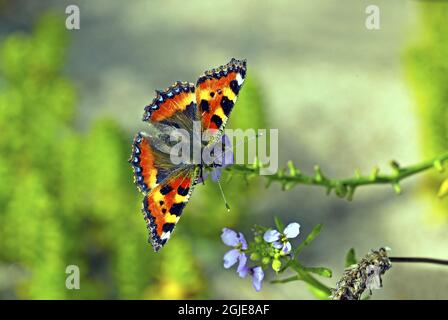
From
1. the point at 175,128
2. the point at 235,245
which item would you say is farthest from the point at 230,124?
the point at 235,245

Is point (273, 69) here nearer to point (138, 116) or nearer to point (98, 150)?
point (138, 116)

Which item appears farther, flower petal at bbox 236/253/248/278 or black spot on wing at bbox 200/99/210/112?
black spot on wing at bbox 200/99/210/112

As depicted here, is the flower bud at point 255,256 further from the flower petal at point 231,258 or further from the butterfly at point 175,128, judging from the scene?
the butterfly at point 175,128

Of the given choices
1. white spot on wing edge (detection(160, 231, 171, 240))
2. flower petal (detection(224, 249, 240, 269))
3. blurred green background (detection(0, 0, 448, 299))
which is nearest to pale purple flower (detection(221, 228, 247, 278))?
flower petal (detection(224, 249, 240, 269))

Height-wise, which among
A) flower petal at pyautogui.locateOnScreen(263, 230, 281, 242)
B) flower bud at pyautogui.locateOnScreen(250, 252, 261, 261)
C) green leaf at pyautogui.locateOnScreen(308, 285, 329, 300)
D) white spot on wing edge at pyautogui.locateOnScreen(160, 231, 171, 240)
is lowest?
green leaf at pyautogui.locateOnScreen(308, 285, 329, 300)

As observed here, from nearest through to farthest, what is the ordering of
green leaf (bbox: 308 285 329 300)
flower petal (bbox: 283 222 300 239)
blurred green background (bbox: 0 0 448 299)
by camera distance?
1. flower petal (bbox: 283 222 300 239)
2. green leaf (bbox: 308 285 329 300)
3. blurred green background (bbox: 0 0 448 299)

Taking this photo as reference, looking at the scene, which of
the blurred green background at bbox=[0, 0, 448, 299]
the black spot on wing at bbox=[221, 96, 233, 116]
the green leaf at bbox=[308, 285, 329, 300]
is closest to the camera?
the green leaf at bbox=[308, 285, 329, 300]

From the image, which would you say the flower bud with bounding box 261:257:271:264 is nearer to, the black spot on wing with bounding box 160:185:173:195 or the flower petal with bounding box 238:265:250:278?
the flower petal with bounding box 238:265:250:278
